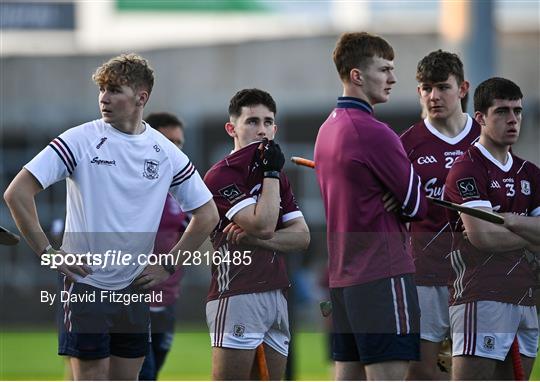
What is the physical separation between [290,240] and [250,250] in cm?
20

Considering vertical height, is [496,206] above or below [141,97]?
below

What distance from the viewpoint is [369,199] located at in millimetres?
5484

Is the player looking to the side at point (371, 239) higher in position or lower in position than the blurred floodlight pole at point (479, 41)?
lower

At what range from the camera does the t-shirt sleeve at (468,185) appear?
5.90 metres

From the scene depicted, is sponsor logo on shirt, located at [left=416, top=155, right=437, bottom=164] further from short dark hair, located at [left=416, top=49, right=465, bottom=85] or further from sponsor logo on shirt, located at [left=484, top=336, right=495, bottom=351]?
sponsor logo on shirt, located at [left=484, top=336, right=495, bottom=351]

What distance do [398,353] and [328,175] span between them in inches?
32.7

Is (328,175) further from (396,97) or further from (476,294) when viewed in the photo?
(396,97)

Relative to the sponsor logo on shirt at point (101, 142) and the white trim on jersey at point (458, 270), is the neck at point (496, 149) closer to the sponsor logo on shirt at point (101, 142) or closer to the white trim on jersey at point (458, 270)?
the white trim on jersey at point (458, 270)

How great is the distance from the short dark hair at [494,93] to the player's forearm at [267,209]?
1059 mm

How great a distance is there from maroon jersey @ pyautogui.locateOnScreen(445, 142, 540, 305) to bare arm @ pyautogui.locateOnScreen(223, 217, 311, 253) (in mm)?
722

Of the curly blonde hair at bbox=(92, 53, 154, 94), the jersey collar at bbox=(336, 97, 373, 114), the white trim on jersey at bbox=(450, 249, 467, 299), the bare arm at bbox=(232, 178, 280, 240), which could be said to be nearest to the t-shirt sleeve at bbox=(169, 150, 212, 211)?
the bare arm at bbox=(232, 178, 280, 240)

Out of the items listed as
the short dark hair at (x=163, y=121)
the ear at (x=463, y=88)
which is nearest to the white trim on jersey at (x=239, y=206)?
the ear at (x=463, y=88)

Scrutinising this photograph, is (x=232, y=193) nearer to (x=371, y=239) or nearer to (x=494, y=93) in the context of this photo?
(x=371, y=239)

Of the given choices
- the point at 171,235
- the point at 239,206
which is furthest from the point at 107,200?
the point at 171,235
